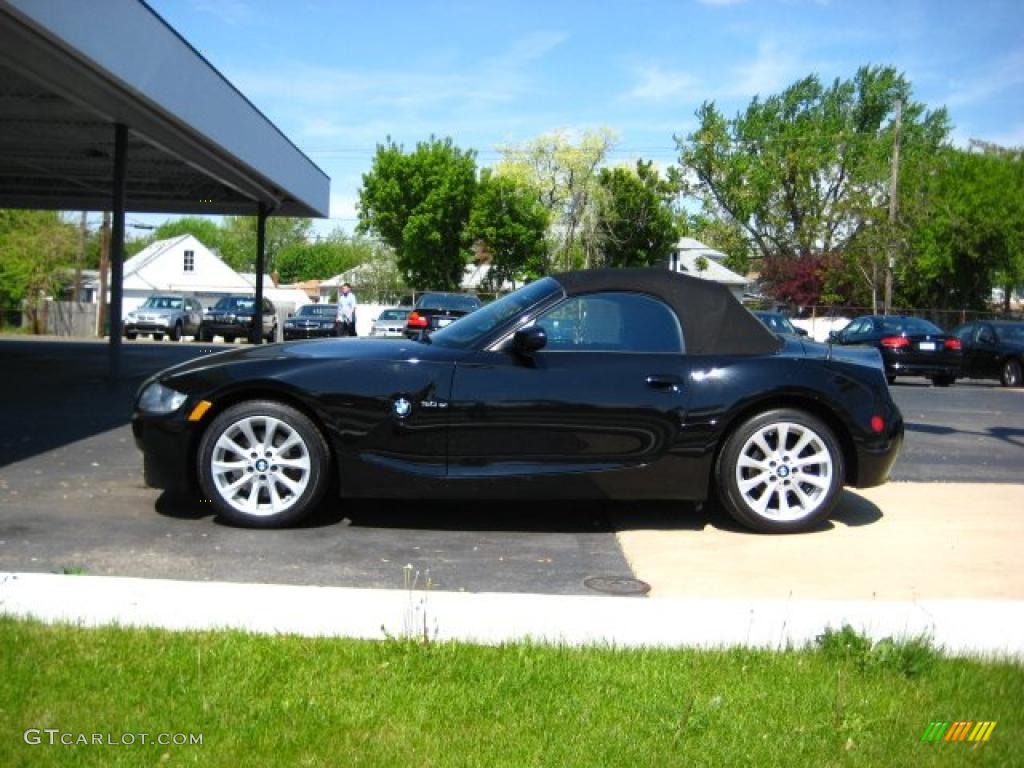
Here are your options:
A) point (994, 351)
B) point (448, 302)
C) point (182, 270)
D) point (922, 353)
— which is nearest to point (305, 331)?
point (448, 302)

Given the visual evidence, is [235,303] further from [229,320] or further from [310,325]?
[310,325]

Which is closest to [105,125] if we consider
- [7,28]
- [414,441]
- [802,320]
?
[7,28]

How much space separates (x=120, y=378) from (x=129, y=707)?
43.5 feet

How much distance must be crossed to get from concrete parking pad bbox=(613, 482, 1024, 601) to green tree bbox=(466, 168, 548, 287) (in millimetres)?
48066

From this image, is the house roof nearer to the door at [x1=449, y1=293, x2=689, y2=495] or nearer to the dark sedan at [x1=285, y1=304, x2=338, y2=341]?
the dark sedan at [x1=285, y1=304, x2=338, y2=341]

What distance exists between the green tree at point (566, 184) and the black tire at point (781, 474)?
50.3 metres

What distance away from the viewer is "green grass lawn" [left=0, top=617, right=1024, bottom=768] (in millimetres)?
3076

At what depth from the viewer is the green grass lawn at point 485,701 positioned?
3.08m

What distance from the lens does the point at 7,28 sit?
9.45 m

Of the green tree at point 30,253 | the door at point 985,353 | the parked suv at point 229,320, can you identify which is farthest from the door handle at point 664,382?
the green tree at point 30,253

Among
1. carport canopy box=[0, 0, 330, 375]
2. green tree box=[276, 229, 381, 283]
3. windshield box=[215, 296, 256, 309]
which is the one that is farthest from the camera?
green tree box=[276, 229, 381, 283]

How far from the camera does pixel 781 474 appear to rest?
6.07 meters

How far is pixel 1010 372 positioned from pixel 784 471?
58.6 ft

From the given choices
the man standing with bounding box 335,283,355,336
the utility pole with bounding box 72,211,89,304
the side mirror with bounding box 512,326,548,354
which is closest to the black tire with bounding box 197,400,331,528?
the side mirror with bounding box 512,326,548,354
